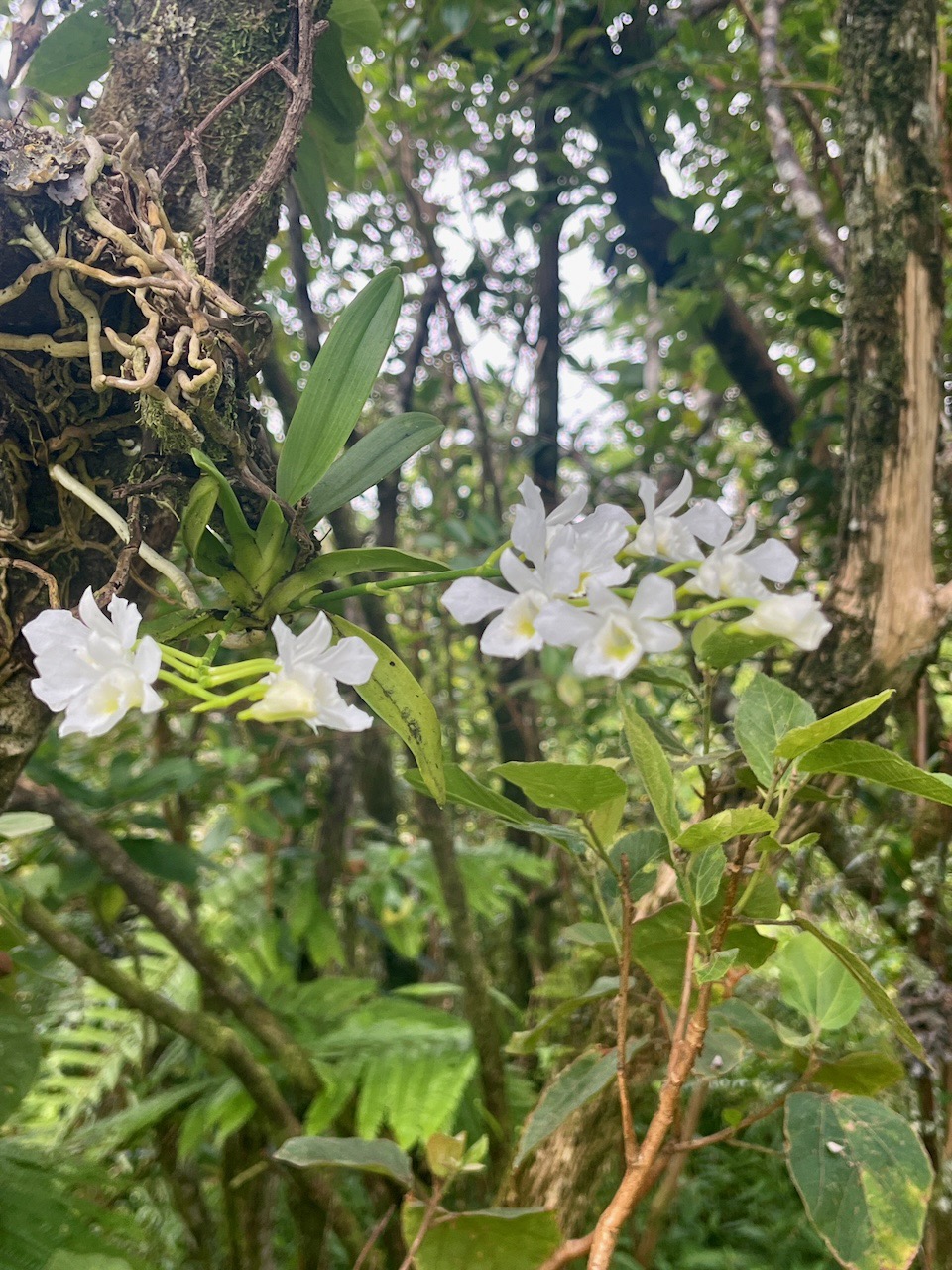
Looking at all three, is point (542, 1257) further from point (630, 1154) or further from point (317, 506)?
point (317, 506)

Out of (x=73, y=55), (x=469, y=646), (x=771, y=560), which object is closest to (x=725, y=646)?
(x=771, y=560)

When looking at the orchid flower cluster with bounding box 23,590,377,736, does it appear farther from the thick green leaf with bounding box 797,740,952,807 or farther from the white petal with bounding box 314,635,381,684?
the thick green leaf with bounding box 797,740,952,807

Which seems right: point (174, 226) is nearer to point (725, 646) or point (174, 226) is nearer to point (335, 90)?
point (335, 90)

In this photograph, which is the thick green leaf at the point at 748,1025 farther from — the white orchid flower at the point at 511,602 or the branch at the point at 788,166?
the branch at the point at 788,166

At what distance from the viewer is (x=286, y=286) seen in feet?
5.32

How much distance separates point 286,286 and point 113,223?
1.36 m

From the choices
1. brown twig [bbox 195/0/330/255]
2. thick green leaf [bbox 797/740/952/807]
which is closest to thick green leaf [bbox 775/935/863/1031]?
thick green leaf [bbox 797/740/952/807]

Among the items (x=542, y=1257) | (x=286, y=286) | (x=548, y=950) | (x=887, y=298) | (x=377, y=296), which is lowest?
(x=548, y=950)

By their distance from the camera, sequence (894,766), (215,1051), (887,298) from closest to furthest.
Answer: (894,766), (887,298), (215,1051)

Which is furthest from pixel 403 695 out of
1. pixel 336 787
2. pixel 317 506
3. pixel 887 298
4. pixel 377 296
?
pixel 336 787

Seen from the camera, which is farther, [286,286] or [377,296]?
[286,286]

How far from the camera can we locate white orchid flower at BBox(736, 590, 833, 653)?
0.29 meters

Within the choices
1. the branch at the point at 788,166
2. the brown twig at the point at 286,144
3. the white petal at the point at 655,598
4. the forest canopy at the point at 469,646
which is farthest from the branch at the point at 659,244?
the white petal at the point at 655,598

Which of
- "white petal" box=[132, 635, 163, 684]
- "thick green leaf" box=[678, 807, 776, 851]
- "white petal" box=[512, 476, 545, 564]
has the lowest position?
"thick green leaf" box=[678, 807, 776, 851]
